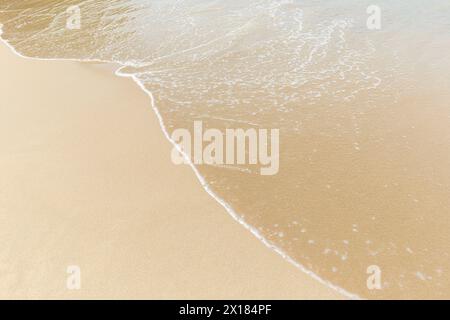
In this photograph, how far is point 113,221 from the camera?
4.20 meters

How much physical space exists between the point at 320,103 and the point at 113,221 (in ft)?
12.6

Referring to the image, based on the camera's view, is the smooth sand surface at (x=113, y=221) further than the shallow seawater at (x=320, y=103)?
No

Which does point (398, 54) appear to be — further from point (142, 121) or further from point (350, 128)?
point (142, 121)

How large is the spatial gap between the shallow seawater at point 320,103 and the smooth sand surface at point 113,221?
37 cm

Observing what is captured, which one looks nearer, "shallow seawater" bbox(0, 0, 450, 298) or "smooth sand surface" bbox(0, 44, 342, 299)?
"smooth sand surface" bbox(0, 44, 342, 299)

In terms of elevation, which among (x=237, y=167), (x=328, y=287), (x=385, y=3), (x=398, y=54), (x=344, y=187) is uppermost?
(x=385, y=3)

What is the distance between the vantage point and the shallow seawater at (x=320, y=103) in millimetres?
3861

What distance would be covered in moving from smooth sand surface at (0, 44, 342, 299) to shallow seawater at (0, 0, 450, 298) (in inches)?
14.4

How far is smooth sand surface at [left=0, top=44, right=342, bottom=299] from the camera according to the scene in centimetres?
354

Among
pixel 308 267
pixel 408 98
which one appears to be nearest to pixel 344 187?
pixel 308 267

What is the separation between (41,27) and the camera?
11.0 m

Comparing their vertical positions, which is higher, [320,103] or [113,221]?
[320,103]

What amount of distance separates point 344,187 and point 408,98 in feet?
8.74

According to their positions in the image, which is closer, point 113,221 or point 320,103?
point 113,221
